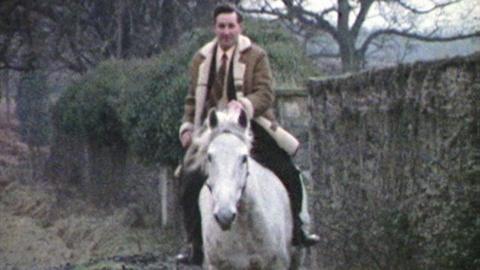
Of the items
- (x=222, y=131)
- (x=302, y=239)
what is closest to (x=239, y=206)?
(x=222, y=131)

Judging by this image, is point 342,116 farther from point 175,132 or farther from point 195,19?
point 195,19

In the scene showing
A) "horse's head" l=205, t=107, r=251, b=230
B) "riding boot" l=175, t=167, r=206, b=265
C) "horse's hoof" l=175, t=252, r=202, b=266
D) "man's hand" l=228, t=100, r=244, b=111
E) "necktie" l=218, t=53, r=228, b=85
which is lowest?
"horse's hoof" l=175, t=252, r=202, b=266

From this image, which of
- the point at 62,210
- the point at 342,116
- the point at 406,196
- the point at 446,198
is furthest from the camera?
the point at 62,210

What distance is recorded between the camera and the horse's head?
273 inches

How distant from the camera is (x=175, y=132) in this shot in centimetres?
2094

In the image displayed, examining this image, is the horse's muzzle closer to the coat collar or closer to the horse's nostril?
the horse's nostril

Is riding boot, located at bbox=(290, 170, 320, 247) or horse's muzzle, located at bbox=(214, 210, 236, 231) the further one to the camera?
riding boot, located at bbox=(290, 170, 320, 247)

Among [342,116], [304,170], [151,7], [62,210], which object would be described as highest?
[151,7]

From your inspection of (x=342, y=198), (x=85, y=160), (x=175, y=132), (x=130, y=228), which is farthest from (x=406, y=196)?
(x=85, y=160)

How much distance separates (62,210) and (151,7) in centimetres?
807

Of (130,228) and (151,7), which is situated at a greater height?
(151,7)

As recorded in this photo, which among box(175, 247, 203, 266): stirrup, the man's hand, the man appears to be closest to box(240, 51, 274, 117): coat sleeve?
the man

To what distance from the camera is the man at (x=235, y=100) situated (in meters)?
8.48

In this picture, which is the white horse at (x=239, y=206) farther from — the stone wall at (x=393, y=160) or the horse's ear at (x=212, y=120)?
the stone wall at (x=393, y=160)
